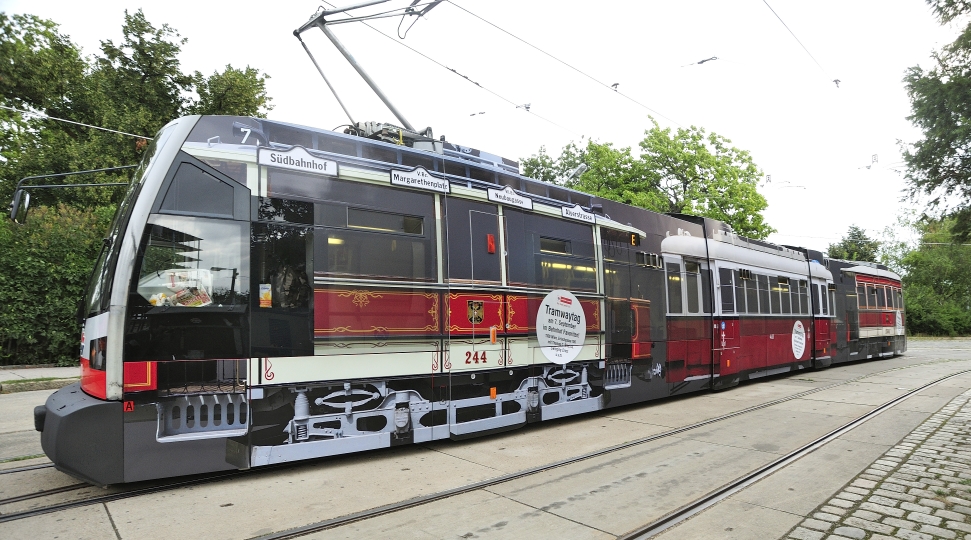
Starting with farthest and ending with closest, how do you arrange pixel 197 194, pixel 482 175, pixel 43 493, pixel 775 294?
pixel 775 294 → pixel 482 175 → pixel 197 194 → pixel 43 493

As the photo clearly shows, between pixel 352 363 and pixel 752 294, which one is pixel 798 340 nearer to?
pixel 752 294

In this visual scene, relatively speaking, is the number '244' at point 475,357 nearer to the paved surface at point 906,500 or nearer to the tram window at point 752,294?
the paved surface at point 906,500

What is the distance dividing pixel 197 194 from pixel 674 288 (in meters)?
8.84

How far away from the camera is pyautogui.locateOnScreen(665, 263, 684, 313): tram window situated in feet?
36.5

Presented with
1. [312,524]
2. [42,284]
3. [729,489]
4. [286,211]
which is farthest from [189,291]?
[42,284]

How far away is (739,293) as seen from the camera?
1323 cm

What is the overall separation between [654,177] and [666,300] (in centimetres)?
2340

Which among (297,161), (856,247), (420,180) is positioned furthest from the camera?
(856,247)

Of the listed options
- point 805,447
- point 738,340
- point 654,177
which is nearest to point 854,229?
point 654,177

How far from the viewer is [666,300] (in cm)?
1100

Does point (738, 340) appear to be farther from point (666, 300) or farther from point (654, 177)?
point (654, 177)

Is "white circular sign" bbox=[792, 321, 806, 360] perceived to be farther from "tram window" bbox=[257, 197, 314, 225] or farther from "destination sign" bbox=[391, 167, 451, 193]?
"tram window" bbox=[257, 197, 314, 225]

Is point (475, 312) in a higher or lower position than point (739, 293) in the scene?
lower

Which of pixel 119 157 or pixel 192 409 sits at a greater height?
pixel 119 157
